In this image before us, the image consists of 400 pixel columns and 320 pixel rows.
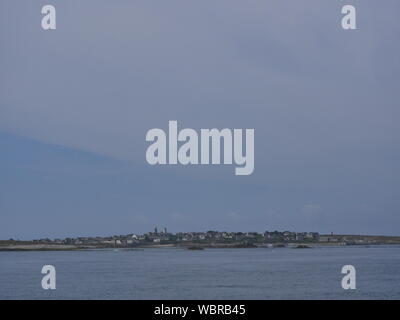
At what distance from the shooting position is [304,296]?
51281mm

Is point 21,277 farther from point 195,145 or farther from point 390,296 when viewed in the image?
point 195,145

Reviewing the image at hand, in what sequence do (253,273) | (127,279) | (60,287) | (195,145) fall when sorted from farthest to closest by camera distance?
(253,273) → (127,279) → (60,287) → (195,145)
